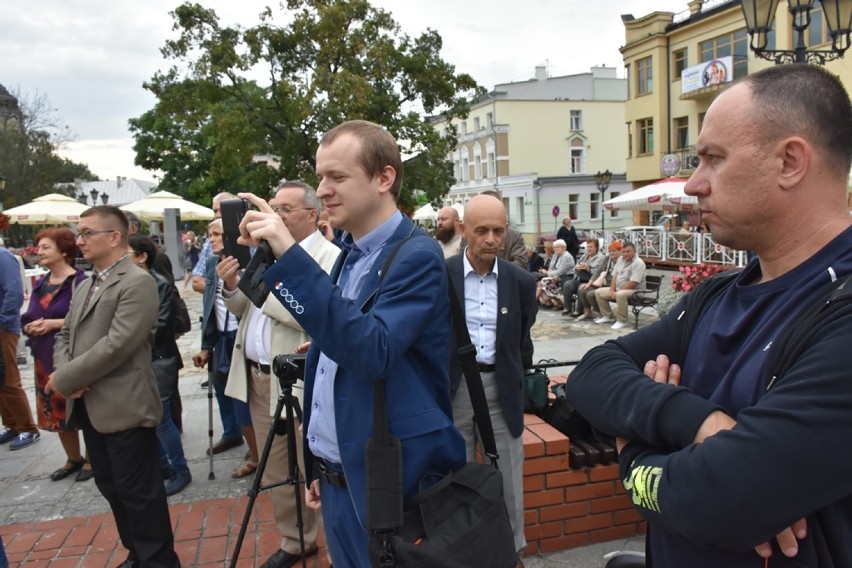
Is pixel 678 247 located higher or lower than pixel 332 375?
lower

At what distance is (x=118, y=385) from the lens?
323 centimetres

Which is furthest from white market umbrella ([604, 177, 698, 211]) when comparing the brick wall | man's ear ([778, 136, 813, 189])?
man's ear ([778, 136, 813, 189])

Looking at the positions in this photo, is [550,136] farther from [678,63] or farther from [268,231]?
[268,231]

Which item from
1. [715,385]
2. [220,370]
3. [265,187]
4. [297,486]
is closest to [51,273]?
[220,370]

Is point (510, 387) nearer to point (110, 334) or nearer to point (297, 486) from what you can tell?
point (297, 486)

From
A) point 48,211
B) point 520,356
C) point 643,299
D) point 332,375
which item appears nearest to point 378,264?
point 332,375

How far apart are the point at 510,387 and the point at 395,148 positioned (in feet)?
5.41

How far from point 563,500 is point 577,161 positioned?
54897 mm

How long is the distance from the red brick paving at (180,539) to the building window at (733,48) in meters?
30.0

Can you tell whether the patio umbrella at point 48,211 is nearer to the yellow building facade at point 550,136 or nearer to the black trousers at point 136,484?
the black trousers at point 136,484

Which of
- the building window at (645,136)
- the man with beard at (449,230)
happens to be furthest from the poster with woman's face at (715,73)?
the man with beard at (449,230)

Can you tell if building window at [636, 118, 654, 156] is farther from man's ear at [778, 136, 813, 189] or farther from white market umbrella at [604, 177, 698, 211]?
man's ear at [778, 136, 813, 189]

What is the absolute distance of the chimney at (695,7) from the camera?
30594 millimetres

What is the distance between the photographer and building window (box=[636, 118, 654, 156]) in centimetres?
3400
